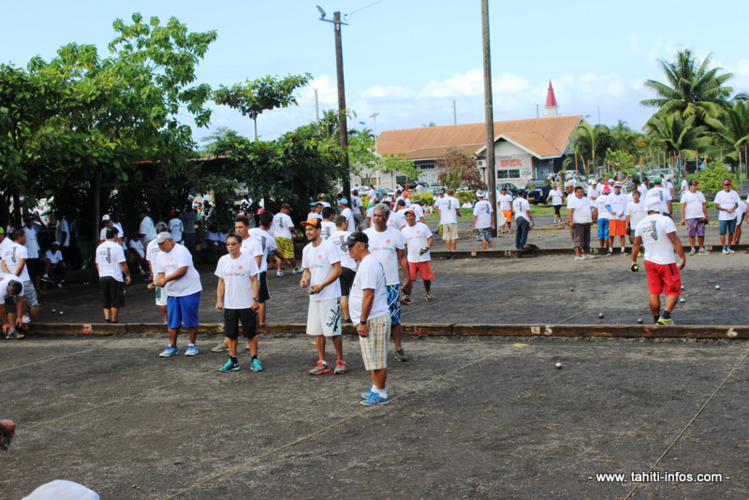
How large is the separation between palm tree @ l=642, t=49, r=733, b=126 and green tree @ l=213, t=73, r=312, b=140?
1414 inches

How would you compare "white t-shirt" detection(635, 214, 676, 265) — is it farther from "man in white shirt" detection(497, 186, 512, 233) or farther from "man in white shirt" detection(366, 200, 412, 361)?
"man in white shirt" detection(497, 186, 512, 233)

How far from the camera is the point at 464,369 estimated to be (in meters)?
8.34

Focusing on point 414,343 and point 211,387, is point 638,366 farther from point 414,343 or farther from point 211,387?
point 211,387

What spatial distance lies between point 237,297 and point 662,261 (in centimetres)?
548

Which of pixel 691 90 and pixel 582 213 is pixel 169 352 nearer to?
pixel 582 213

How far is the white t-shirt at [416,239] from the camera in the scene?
40.4 feet

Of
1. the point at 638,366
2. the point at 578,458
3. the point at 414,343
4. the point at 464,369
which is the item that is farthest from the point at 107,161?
the point at 578,458

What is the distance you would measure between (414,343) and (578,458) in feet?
15.7

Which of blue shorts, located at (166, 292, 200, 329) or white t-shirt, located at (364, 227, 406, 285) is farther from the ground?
white t-shirt, located at (364, 227, 406, 285)

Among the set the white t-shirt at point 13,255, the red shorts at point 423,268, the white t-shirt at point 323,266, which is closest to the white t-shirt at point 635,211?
the red shorts at point 423,268

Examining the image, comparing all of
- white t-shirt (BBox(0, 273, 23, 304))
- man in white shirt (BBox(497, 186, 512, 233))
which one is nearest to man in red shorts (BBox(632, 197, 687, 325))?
white t-shirt (BBox(0, 273, 23, 304))

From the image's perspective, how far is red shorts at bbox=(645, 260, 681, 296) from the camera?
9539 mm

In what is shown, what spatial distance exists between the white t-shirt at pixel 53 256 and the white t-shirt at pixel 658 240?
49.7 ft

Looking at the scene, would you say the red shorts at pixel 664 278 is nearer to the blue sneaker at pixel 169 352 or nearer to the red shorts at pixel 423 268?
the red shorts at pixel 423 268
